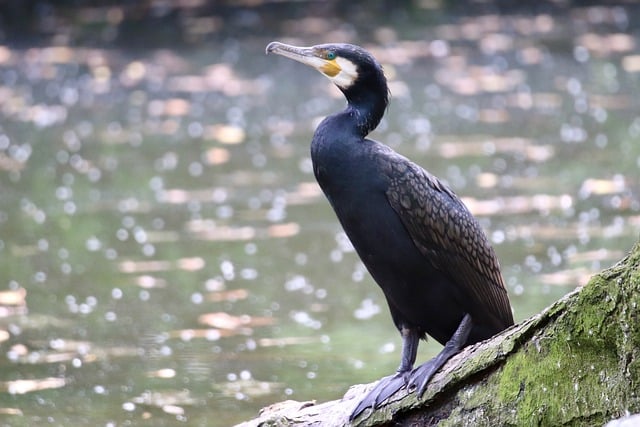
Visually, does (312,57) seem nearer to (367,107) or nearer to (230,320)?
(367,107)

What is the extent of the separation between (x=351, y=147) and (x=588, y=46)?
15495 mm


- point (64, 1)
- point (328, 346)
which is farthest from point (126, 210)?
point (64, 1)

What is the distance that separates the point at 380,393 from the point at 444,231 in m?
0.73

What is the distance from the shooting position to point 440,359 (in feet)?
16.2

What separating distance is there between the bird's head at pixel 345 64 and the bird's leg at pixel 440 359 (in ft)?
3.73

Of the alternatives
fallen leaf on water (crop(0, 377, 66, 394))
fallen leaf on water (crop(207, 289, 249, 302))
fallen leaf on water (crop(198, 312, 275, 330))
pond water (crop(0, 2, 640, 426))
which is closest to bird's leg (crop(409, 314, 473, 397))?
pond water (crop(0, 2, 640, 426))

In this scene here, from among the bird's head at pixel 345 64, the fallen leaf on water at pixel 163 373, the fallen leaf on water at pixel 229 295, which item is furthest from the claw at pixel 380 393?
the fallen leaf on water at pixel 229 295

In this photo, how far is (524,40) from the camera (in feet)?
67.6

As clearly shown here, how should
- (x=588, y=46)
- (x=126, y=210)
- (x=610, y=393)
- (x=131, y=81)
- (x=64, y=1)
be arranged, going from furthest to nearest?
(x=64, y=1), (x=588, y=46), (x=131, y=81), (x=126, y=210), (x=610, y=393)

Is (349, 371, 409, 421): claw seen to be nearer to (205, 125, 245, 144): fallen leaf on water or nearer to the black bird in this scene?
the black bird

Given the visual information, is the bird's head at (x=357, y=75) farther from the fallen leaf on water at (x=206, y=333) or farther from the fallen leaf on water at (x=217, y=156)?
the fallen leaf on water at (x=217, y=156)

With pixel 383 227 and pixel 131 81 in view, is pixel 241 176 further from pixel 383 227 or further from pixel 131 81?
pixel 383 227

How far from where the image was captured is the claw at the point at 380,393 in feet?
16.3

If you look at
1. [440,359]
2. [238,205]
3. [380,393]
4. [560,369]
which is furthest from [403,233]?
[238,205]
